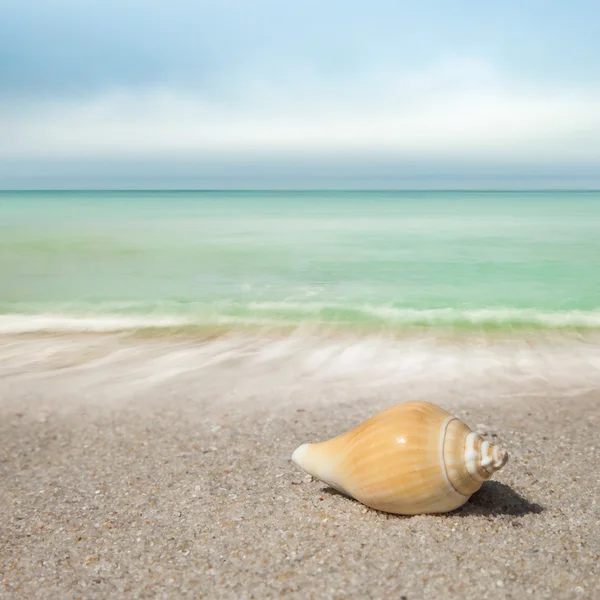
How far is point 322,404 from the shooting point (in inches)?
183

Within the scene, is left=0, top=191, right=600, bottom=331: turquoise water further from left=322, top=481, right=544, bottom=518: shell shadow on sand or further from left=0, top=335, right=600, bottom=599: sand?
left=322, top=481, right=544, bottom=518: shell shadow on sand

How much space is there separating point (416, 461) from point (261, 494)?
0.85 meters

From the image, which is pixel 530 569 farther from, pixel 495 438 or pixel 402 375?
pixel 402 375

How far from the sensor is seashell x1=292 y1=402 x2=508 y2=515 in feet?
8.42

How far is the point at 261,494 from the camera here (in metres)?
3.10

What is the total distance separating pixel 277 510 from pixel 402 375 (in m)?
2.83

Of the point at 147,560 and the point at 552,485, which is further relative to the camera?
the point at 552,485

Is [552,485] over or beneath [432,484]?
beneath

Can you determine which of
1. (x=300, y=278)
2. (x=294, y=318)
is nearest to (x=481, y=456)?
(x=294, y=318)

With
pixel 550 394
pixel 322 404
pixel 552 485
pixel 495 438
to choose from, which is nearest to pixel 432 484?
pixel 552 485

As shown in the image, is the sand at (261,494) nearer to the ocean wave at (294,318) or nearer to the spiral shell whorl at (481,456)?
the spiral shell whorl at (481,456)

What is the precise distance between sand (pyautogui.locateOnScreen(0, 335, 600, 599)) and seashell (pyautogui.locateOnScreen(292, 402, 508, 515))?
104 millimetres

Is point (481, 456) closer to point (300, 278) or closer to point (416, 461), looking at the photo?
point (416, 461)

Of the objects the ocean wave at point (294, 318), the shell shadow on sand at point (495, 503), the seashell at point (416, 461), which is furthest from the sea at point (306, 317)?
the seashell at point (416, 461)
